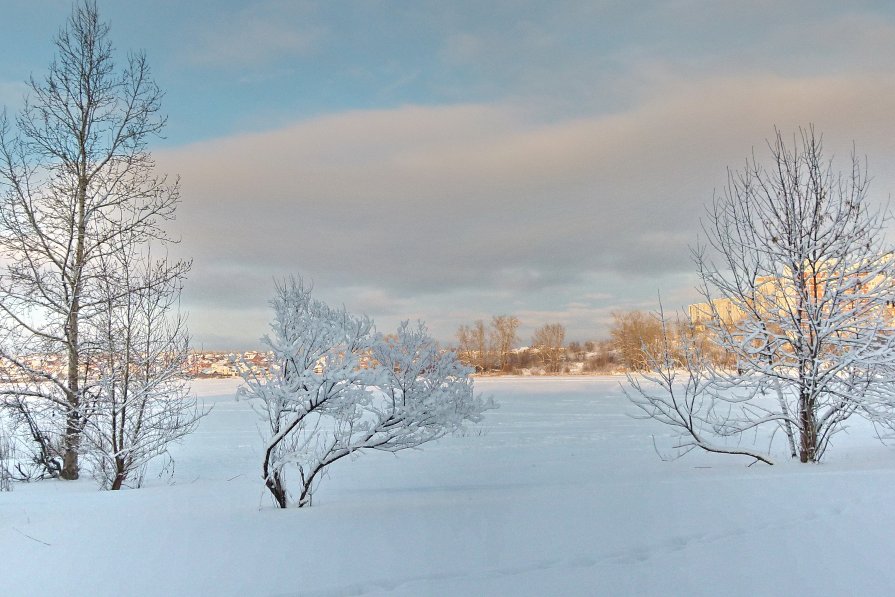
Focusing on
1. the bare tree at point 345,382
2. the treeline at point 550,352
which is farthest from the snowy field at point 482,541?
the treeline at point 550,352

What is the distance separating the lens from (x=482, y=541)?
5023 millimetres

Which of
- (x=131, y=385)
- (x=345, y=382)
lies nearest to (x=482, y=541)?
(x=345, y=382)

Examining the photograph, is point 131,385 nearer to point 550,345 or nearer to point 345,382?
point 345,382

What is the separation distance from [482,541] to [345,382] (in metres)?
2.14

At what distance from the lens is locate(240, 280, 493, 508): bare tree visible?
599 cm

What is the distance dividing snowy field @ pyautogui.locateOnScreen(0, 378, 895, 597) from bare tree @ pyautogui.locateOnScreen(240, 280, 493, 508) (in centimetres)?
69

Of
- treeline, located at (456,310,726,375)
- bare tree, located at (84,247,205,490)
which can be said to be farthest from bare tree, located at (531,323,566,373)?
bare tree, located at (84,247,205,490)

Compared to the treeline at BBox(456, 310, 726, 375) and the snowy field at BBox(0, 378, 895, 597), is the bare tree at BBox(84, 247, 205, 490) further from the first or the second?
the treeline at BBox(456, 310, 726, 375)

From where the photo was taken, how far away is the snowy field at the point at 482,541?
434 cm

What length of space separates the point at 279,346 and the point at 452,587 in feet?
9.67

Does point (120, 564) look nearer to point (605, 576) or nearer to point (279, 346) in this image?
point (279, 346)

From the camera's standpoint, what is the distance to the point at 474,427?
1714 cm

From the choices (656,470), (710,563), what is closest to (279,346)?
(710,563)

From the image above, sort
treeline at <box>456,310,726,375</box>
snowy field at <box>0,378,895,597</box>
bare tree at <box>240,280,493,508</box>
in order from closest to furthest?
1. snowy field at <box>0,378,895,597</box>
2. bare tree at <box>240,280,493,508</box>
3. treeline at <box>456,310,726,375</box>
